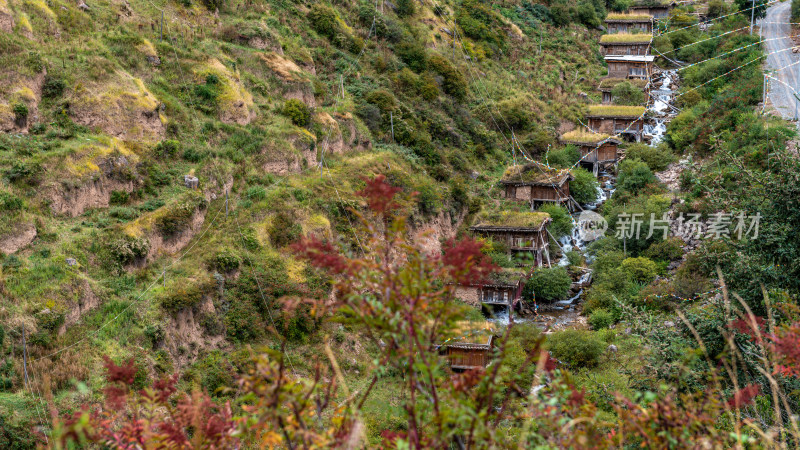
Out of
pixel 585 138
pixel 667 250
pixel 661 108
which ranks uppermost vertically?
pixel 661 108

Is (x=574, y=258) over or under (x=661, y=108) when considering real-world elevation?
under

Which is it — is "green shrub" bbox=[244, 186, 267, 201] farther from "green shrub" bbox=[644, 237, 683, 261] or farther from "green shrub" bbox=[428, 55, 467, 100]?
"green shrub" bbox=[428, 55, 467, 100]

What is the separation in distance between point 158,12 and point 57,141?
36.6 feet

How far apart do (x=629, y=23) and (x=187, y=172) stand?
55268 mm

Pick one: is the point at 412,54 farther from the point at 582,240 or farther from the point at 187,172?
the point at 187,172

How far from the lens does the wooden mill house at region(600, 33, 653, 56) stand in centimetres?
5738

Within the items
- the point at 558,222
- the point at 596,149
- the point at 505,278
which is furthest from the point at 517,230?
the point at 596,149

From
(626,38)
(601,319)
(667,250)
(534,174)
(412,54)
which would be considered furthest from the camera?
(626,38)

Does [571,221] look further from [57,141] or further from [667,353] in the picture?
[57,141]

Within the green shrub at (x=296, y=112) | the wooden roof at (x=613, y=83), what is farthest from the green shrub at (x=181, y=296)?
the wooden roof at (x=613, y=83)

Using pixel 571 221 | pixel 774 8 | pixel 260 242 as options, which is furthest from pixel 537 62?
pixel 260 242

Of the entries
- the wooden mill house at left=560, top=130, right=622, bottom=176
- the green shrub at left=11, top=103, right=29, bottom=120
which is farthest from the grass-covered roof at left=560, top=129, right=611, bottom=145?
the green shrub at left=11, top=103, right=29, bottom=120

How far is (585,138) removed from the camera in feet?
152

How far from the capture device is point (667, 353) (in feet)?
44.7
